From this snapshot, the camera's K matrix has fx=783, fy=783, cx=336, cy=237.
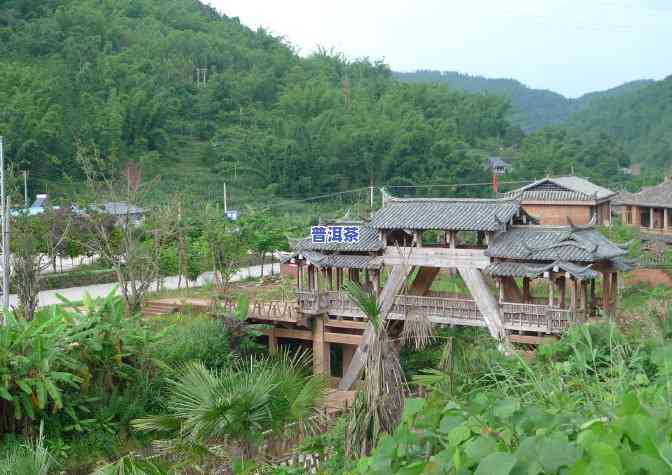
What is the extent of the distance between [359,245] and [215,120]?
29671 millimetres

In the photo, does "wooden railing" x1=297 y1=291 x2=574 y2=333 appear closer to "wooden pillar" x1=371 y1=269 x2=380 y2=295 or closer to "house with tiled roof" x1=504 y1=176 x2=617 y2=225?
"wooden pillar" x1=371 y1=269 x2=380 y2=295

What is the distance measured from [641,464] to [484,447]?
389 mm

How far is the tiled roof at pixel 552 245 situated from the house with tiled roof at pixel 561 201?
12.2 metres

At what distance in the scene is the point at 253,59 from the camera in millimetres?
50406

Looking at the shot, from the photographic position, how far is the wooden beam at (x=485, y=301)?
11.3 metres

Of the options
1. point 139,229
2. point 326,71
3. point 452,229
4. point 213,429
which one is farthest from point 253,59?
point 213,429

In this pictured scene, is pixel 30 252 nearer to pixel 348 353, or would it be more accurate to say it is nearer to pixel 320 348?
pixel 320 348

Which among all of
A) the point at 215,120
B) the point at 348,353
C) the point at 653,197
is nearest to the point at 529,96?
the point at 215,120

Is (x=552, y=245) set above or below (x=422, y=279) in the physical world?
above

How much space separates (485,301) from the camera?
11547 mm

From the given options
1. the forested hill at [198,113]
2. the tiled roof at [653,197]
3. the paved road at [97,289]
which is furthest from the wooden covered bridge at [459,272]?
the forested hill at [198,113]

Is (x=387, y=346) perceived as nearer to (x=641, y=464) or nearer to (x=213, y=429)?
(x=213, y=429)

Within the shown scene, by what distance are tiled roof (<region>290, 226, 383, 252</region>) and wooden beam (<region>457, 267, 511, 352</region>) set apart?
4.85ft

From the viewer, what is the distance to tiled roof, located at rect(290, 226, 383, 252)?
12508mm
